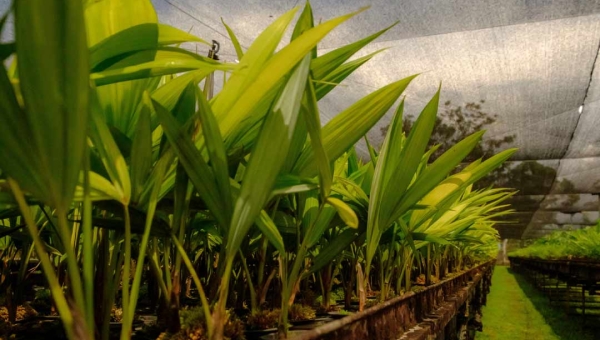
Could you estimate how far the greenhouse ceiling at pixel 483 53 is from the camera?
3242 mm

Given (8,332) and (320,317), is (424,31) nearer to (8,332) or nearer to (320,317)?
(320,317)

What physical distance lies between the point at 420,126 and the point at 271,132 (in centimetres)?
27

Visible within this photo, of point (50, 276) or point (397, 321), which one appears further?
point (397, 321)

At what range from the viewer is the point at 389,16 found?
3383 millimetres

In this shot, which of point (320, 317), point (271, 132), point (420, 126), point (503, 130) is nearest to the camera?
point (271, 132)

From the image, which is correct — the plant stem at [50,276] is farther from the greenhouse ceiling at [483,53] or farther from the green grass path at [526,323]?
the green grass path at [526,323]

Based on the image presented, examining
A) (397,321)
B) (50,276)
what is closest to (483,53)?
(397,321)

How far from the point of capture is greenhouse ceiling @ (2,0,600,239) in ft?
10.6

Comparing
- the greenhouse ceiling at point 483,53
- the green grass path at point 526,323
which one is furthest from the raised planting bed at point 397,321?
the green grass path at point 526,323

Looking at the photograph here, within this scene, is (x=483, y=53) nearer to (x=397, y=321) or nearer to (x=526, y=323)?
(x=526, y=323)

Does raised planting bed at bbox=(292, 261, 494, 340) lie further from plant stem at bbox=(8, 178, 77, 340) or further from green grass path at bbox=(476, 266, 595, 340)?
green grass path at bbox=(476, 266, 595, 340)

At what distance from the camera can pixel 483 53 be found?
3.95 metres

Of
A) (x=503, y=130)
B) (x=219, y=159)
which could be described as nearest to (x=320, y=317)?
(x=219, y=159)

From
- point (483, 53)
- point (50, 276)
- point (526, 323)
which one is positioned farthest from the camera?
point (526, 323)
